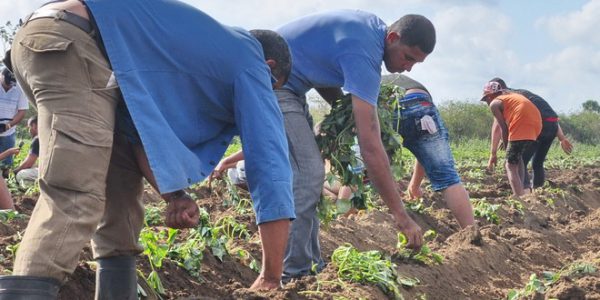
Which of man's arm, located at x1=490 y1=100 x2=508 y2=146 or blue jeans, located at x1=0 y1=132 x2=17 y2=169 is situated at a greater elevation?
man's arm, located at x1=490 y1=100 x2=508 y2=146

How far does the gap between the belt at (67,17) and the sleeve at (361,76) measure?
6.22 feet

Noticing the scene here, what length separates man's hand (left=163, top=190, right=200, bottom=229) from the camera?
3.04 metres

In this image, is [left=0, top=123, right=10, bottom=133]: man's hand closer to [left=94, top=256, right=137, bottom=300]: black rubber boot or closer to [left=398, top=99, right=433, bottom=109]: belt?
[left=398, top=99, right=433, bottom=109]: belt

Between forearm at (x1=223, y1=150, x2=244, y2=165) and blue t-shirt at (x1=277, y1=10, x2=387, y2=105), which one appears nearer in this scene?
blue t-shirt at (x1=277, y1=10, x2=387, y2=105)

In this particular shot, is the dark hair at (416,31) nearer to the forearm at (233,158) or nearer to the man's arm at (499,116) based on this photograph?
the forearm at (233,158)

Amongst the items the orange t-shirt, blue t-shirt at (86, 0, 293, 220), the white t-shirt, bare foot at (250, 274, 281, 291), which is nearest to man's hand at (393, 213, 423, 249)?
bare foot at (250, 274, 281, 291)

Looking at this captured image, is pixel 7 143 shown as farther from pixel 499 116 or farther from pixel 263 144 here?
pixel 263 144

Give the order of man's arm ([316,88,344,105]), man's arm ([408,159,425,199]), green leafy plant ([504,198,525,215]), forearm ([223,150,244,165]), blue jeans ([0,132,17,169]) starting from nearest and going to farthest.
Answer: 1. man's arm ([316,88,344,105])
2. forearm ([223,150,244,165])
3. man's arm ([408,159,425,199])
4. green leafy plant ([504,198,525,215])
5. blue jeans ([0,132,17,169])

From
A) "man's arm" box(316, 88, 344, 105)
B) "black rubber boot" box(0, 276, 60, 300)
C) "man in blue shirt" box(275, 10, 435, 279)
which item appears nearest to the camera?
"black rubber boot" box(0, 276, 60, 300)

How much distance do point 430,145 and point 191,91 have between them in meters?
3.60

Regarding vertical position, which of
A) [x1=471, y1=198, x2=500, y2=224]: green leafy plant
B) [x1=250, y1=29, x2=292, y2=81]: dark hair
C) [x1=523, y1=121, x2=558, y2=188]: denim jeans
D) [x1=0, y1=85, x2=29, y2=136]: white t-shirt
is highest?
[x1=250, y1=29, x2=292, y2=81]: dark hair

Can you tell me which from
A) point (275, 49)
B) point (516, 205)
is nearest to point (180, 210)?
point (275, 49)

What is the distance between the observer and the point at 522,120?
10719 millimetres

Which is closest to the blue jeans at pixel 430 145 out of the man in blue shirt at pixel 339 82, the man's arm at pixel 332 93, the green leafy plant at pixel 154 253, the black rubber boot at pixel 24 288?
the man's arm at pixel 332 93
